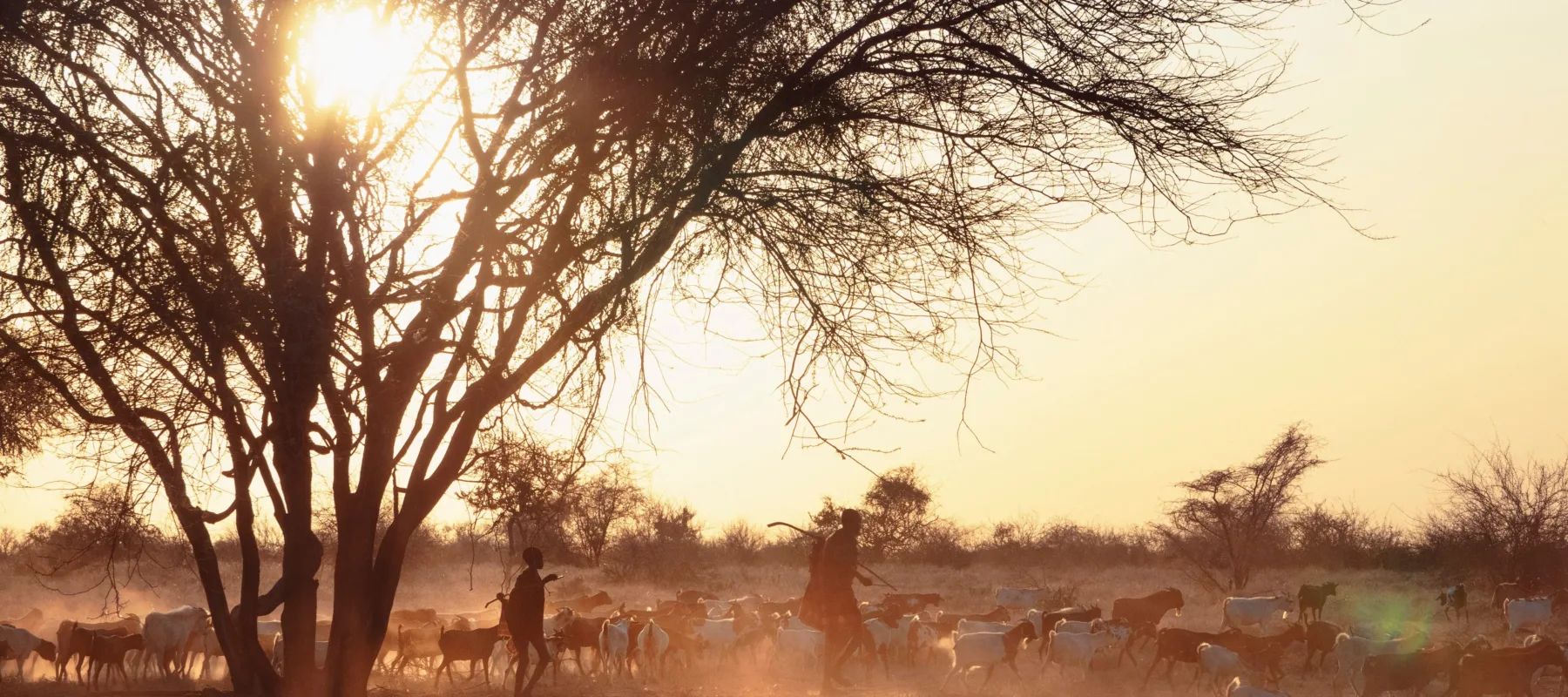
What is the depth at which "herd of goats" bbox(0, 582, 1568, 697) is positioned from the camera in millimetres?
15211

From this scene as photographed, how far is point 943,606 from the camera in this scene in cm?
3153

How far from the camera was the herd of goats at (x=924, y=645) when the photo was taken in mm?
15211

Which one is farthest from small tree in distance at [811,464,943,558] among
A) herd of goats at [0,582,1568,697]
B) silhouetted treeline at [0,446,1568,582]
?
herd of goats at [0,582,1568,697]

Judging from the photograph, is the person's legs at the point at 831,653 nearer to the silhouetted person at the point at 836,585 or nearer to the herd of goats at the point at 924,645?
the silhouetted person at the point at 836,585

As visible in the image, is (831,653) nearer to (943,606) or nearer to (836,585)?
(836,585)

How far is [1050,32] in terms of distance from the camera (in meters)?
8.91

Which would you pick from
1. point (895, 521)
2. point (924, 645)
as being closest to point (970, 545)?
point (895, 521)

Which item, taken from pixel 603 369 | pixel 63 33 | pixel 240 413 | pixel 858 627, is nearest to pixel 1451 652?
pixel 858 627

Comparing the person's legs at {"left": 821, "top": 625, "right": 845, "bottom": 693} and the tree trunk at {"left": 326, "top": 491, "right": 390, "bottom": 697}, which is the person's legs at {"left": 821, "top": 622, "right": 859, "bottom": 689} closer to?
the person's legs at {"left": 821, "top": 625, "right": 845, "bottom": 693}

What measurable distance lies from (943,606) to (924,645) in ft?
38.6

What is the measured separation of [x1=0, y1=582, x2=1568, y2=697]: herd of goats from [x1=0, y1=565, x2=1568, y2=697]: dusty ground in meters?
0.27

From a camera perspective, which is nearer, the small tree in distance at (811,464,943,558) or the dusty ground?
the dusty ground

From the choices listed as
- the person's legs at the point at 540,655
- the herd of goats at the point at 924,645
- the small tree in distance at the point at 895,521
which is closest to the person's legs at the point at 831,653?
the herd of goats at the point at 924,645

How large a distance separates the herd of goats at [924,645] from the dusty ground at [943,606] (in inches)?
10.6
